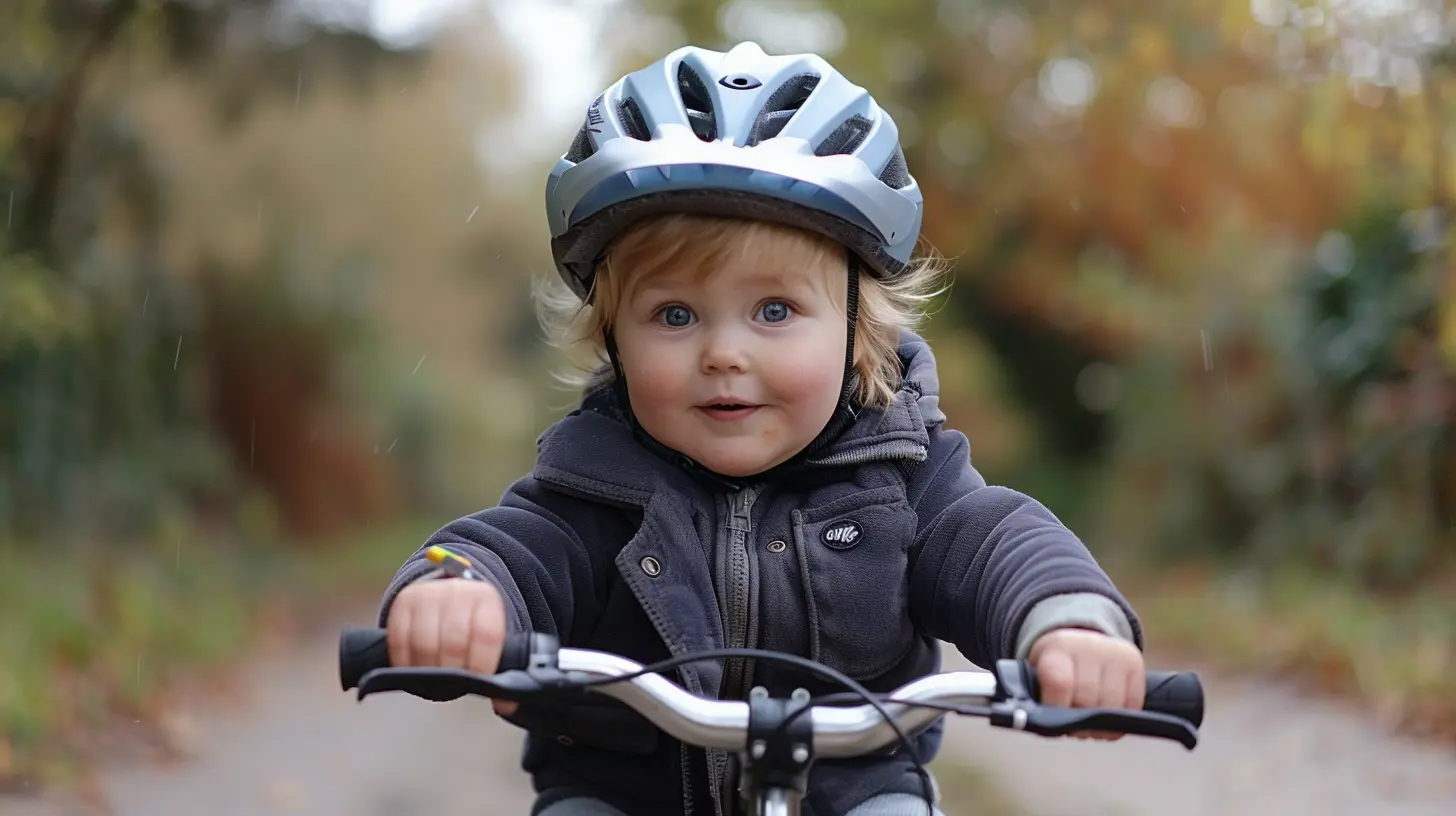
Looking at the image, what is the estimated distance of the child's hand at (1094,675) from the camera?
2.11 m

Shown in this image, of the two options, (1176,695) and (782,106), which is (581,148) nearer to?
(782,106)

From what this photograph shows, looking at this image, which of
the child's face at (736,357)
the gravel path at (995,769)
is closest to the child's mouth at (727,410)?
the child's face at (736,357)

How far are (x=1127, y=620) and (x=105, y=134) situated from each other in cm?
701

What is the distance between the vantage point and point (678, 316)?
2721mm

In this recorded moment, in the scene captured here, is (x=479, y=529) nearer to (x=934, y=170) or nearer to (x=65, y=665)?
(x=65, y=665)

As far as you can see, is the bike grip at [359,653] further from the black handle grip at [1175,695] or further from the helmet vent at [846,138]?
the helmet vent at [846,138]

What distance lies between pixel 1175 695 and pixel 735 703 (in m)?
0.61

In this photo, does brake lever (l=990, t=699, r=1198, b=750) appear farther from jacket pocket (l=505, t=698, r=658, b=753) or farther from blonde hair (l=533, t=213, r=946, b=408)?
blonde hair (l=533, t=213, r=946, b=408)

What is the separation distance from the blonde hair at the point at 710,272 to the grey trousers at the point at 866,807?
2.44 feet

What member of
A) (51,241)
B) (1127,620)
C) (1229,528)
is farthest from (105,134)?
(1229,528)

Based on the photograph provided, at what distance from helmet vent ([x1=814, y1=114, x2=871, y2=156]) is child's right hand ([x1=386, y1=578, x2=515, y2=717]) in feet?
3.51

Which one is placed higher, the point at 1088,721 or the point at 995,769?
the point at 995,769

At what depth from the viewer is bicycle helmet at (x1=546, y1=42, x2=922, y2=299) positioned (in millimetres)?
2613

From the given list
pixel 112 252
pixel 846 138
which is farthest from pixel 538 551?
pixel 112 252
